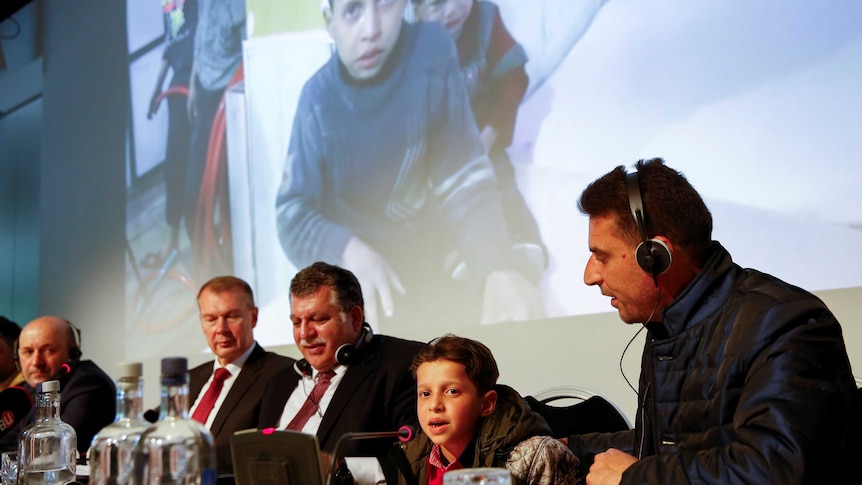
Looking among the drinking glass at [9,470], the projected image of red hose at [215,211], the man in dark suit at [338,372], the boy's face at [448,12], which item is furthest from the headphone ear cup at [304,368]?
the projected image of red hose at [215,211]

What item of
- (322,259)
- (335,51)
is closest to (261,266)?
(322,259)

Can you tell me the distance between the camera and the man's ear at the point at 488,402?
1925 mm

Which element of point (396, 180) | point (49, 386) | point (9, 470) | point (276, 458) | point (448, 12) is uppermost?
point (448, 12)

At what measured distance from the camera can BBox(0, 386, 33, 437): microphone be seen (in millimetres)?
2568

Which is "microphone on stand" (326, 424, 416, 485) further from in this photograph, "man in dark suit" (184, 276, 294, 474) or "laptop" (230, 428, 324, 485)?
"man in dark suit" (184, 276, 294, 474)

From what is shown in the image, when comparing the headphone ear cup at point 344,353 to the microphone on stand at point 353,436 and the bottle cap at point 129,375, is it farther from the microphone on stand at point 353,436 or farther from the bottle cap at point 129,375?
the bottle cap at point 129,375

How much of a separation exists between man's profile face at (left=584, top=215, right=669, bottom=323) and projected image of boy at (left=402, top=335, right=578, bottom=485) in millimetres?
357

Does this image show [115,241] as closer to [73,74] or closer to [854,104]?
[73,74]

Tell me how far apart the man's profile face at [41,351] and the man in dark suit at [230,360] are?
68 centimetres

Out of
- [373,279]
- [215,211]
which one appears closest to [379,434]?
[373,279]

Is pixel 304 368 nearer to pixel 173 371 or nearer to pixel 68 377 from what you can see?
pixel 68 377

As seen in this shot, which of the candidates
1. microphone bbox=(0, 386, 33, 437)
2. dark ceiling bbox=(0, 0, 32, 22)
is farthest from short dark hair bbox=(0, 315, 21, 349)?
dark ceiling bbox=(0, 0, 32, 22)

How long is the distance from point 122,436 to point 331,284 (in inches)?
53.8

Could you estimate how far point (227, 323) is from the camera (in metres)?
3.12
